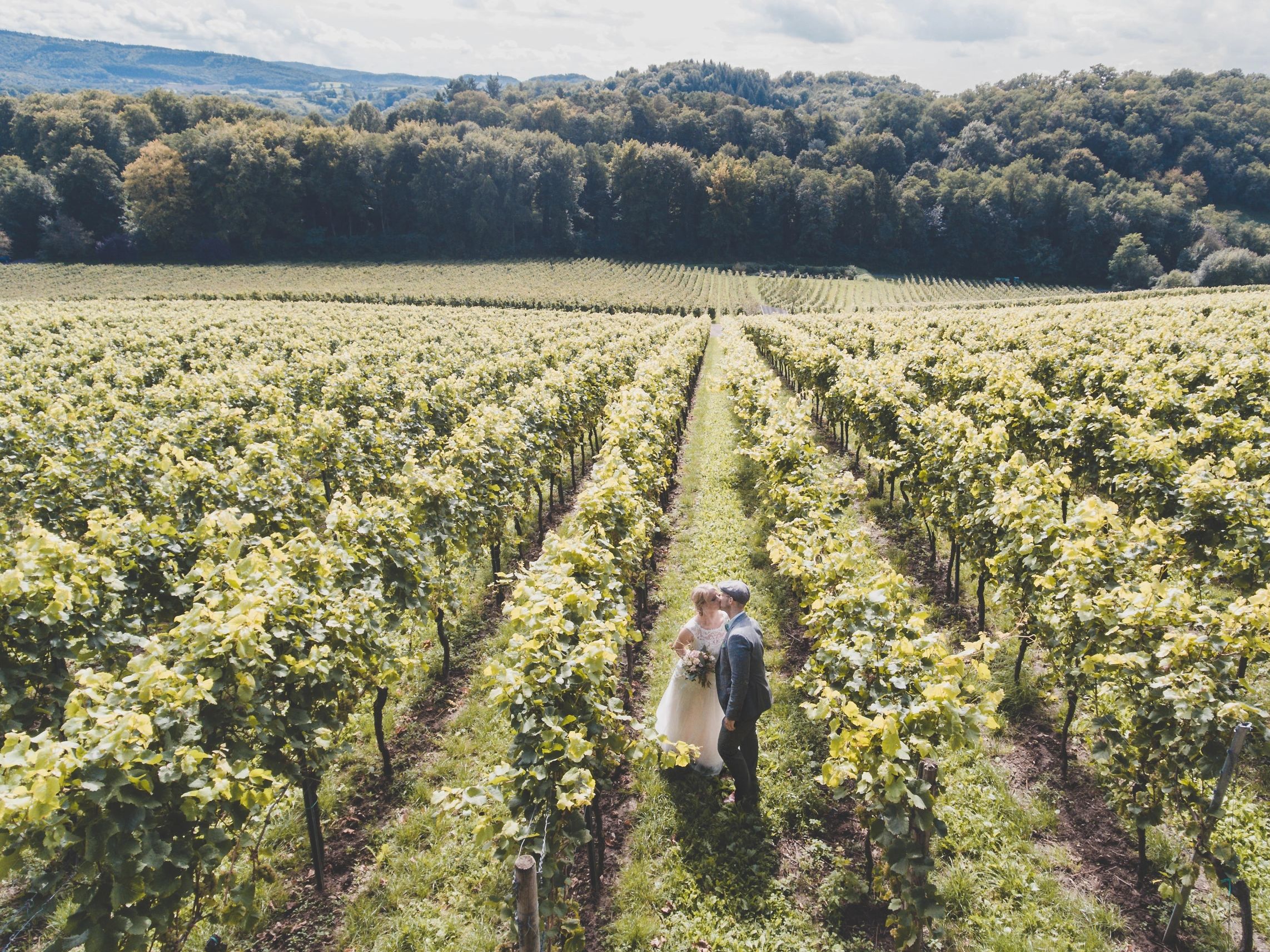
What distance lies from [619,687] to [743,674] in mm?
2843

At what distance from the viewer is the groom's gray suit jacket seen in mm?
5477

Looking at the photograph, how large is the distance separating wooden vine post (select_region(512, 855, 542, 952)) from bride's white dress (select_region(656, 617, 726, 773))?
2625 mm

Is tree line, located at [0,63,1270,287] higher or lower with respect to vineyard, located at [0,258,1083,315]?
higher

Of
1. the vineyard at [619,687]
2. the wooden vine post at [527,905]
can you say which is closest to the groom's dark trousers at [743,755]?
the vineyard at [619,687]

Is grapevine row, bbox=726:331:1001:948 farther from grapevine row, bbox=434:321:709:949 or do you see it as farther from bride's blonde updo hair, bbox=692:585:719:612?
grapevine row, bbox=434:321:709:949

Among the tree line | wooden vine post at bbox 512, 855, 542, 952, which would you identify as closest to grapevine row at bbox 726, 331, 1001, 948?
wooden vine post at bbox 512, 855, 542, 952

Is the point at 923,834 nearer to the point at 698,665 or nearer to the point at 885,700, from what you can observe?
the point at 885,700

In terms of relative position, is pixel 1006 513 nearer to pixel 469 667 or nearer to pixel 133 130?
pixel 469 667

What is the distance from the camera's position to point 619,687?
7.89m

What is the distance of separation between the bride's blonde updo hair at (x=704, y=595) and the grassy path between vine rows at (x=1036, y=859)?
232 centimetres

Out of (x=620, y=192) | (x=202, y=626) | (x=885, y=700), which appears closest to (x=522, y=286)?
(x=620, y=192)

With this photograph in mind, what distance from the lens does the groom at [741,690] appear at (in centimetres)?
550

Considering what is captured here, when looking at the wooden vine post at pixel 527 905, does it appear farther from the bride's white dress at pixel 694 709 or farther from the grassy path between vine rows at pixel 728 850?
the bride's white dress at pixel 694 709

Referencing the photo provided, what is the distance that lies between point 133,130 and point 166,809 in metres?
113
